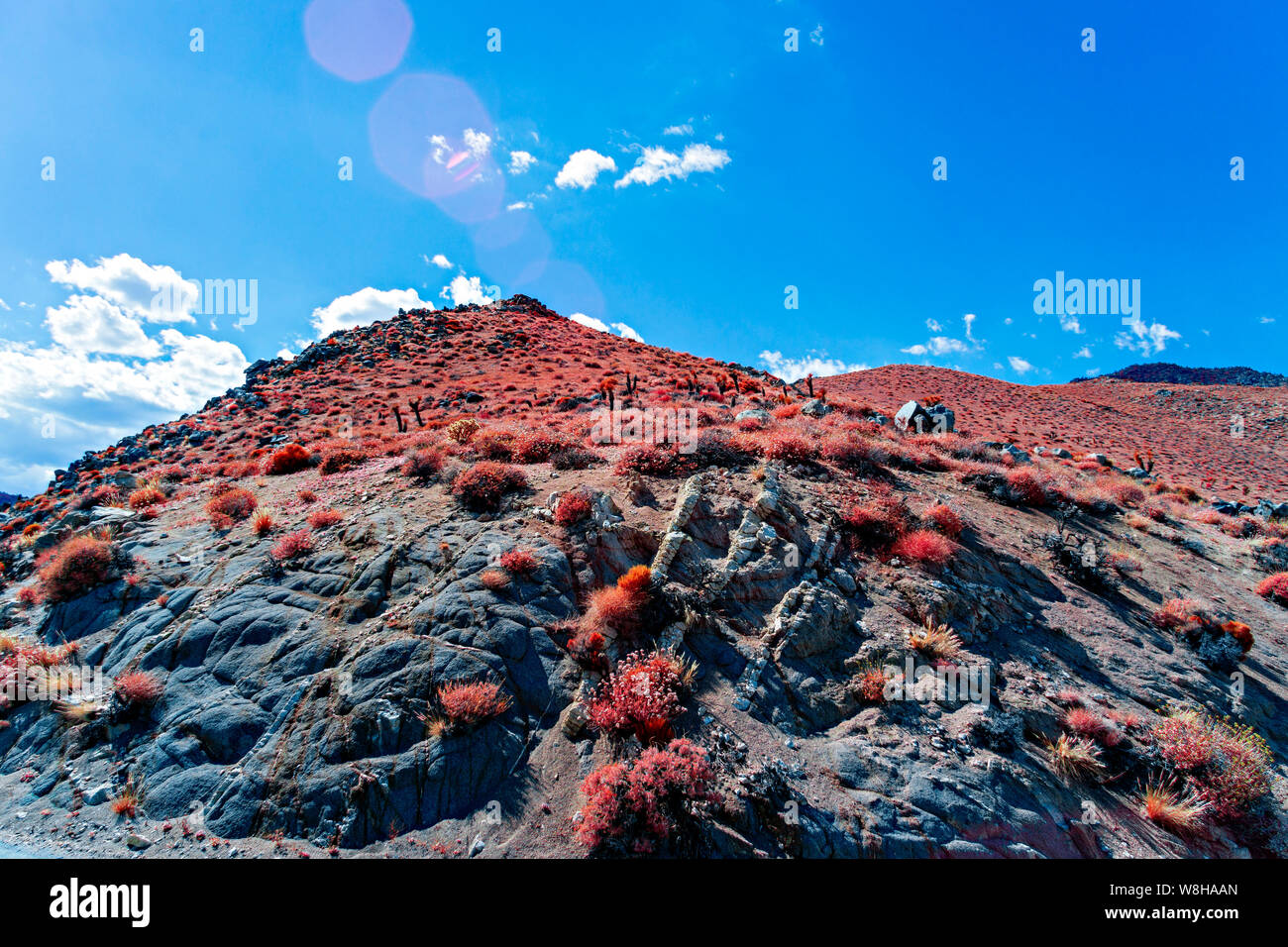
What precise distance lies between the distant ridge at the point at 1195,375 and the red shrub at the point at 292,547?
10559 cm

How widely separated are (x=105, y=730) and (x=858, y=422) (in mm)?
25842

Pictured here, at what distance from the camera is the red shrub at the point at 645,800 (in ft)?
19.5

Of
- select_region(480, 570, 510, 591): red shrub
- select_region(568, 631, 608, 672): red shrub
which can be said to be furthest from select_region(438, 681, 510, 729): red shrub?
select_region(480, 570, 510, 591): red shrub

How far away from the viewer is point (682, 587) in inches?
391

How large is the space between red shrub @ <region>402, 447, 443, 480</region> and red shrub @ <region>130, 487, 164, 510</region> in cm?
1054

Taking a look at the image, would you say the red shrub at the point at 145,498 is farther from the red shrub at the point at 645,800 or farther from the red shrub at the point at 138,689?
the red shrub at the point at 645,800

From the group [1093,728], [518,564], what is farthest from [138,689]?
[1093,728]

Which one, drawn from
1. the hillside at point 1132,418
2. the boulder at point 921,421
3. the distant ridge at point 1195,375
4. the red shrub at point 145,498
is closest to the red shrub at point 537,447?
the red shrub at point 145,498

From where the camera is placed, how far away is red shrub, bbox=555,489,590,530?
11789 millimetres

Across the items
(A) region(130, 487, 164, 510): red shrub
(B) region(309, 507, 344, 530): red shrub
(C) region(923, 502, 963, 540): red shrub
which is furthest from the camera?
(A) region(130, 487, 164, 510): red shrub

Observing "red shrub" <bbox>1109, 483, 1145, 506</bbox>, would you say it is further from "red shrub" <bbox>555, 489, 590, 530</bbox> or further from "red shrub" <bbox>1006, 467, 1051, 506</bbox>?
"red shrub" <bbox>555, 489, 590, 530</bbox>
